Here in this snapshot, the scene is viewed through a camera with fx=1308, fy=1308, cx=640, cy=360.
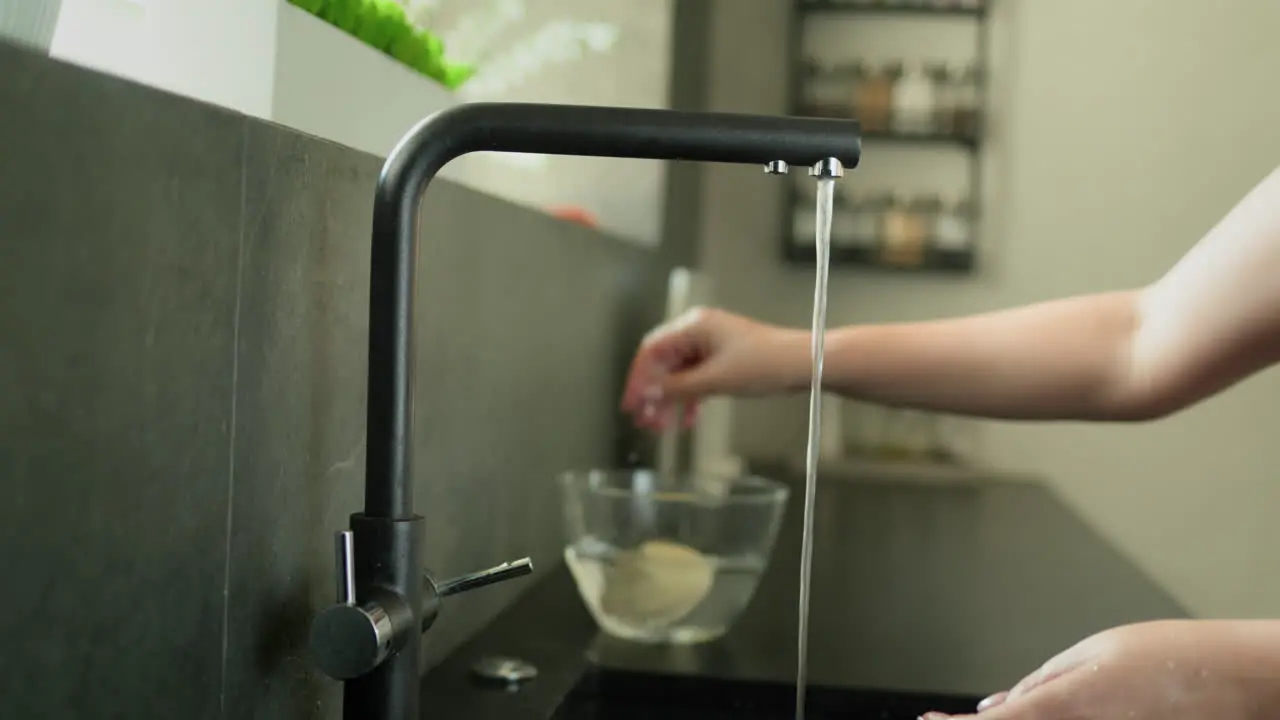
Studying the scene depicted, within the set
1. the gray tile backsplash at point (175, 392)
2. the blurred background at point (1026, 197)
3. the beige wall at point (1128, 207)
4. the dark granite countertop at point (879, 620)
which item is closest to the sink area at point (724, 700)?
the dark granite countertop at point (879, 620)

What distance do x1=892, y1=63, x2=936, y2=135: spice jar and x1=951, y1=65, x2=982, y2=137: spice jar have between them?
5 centimetres

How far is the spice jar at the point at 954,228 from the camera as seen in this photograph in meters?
2.88

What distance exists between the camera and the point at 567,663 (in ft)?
3.15

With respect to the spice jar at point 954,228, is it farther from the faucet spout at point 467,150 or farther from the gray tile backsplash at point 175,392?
the faucet spout at point 467,150

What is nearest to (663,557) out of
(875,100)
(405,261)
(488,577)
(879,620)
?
(879,620)

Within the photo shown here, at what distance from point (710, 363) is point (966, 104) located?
1873 millimetres

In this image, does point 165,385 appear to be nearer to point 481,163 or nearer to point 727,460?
point 481,163

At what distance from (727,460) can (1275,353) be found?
4.23 feet

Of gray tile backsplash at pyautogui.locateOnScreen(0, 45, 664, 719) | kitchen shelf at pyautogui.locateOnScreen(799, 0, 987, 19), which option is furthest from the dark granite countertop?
kitchen shelf at pyautogui.locateOnScreen(799, 0, 987, 19)

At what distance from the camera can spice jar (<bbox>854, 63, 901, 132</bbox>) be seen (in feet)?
9.48

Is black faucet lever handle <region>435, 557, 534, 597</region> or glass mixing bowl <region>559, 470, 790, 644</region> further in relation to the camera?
glass mixing bowl <region>559, 470, 790, 644</region>

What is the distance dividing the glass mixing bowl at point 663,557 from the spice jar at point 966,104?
1.98m

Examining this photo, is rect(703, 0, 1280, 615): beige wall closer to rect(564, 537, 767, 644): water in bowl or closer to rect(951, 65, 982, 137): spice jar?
rect(951, 65, 982, 137): spice jar

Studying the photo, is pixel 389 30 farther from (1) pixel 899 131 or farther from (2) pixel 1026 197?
(2) pixel 1026 197
